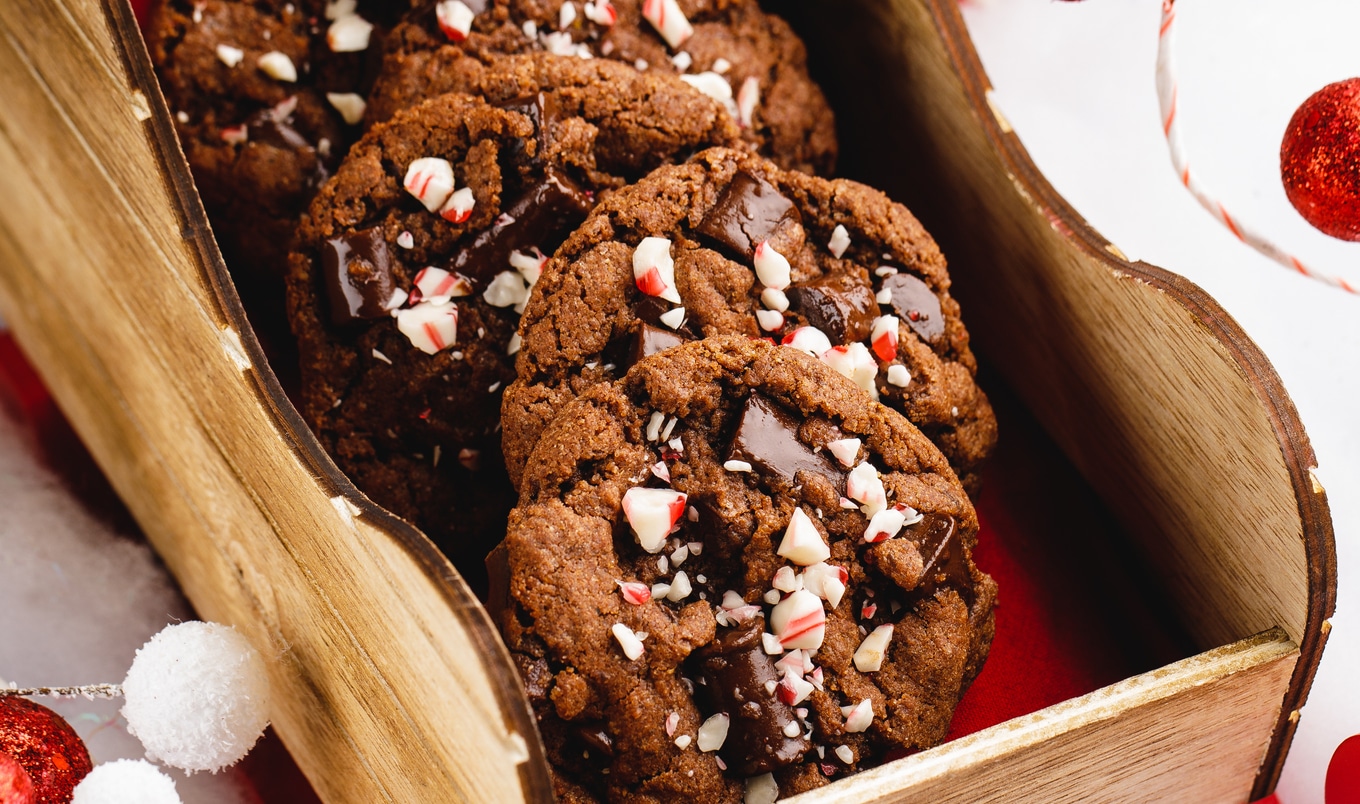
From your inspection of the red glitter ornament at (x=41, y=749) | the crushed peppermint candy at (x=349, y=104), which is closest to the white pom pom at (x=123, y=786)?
the red glitter ornament at (x=41, y=749)

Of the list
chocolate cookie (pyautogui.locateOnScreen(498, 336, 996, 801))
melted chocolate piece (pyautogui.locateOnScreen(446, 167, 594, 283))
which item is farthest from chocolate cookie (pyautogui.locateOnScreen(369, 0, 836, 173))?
chocolate cookie (pyautogui.locateOnScreen(498, 336, 996, 801))

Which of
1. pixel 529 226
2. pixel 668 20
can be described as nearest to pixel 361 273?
pixel 529 226

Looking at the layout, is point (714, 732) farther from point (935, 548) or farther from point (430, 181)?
point (430, 181)

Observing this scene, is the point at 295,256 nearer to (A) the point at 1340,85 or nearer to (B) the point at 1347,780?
(A) the point at 1340,85

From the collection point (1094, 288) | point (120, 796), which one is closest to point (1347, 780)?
point (1094, 288)

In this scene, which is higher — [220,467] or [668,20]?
[668,20]

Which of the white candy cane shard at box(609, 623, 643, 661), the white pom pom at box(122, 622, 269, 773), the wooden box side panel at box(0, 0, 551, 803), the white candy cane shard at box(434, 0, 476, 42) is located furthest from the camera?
the white candy cane shard at box(434, 0, 476, 42)

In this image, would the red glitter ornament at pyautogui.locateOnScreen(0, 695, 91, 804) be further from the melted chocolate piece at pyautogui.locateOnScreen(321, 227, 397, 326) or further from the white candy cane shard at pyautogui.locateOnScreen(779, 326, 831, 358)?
the white candy cane shard at pyautogui.locateOnScreen(779, 326, 831, 358)
